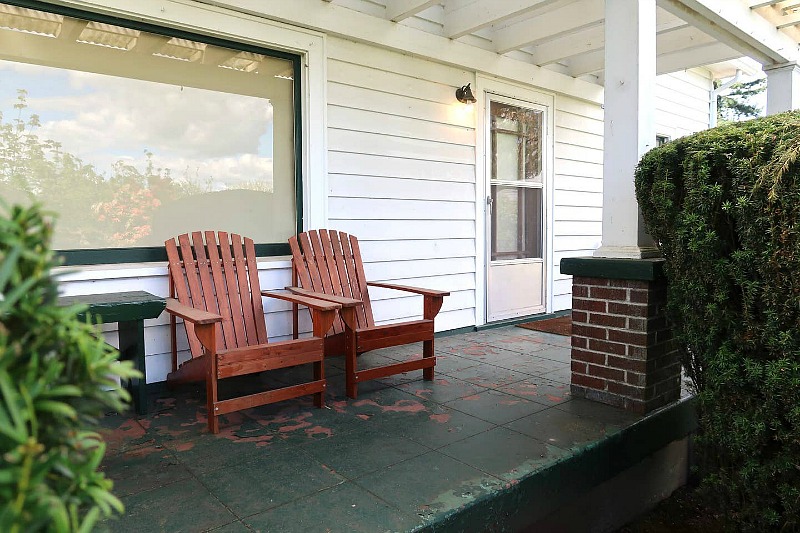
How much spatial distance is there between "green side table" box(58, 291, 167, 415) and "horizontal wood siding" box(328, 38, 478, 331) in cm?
152

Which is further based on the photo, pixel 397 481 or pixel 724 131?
pixel 724 131

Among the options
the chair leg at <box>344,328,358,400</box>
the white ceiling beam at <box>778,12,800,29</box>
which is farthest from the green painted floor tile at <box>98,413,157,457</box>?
the white ceiling beam at <box>778,12,800,29</box>

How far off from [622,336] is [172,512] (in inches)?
85.3

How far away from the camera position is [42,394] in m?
0.68

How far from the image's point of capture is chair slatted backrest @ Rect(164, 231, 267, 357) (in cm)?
290

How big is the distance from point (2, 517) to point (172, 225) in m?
2.85

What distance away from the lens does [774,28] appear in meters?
4.18

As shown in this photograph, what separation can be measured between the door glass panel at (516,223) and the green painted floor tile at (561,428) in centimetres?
249

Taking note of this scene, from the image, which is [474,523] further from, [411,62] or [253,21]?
[411,62]

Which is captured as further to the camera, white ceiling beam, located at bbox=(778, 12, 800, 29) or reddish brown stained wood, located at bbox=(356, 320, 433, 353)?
white ceiling beam, located at bbox=(778, 12, 800, 29)

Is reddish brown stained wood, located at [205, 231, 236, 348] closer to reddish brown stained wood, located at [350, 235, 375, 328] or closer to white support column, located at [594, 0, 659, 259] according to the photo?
reddish brown stained wood, located at [350, 235, 375, 328]

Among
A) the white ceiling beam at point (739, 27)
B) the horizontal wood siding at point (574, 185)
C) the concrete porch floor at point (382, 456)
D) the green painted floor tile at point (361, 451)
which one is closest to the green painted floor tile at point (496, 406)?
the concrete porch floor at point (382, 456)

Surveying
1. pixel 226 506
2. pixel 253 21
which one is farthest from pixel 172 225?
pixel 226 506

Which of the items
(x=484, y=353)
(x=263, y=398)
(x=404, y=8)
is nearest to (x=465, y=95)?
(x=404, y=8)
